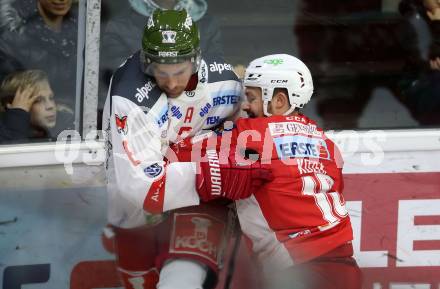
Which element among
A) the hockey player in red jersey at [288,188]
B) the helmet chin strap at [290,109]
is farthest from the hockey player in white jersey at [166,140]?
the helmet chin strap at [290,109]

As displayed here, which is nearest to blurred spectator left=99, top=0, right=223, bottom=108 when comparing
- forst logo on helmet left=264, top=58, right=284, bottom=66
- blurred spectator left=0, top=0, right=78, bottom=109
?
blurred spectator left=0, top=0, right=78, bottom=109

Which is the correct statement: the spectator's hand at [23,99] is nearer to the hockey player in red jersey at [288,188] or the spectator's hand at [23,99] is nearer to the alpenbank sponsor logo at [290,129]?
the hockey player in red jersey at [288,188]

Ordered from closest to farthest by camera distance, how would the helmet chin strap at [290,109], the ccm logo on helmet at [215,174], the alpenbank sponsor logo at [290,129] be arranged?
the ccm logo on helmet at [215,174]
the alpenbank sponsor logo at [290,129]
the helmet chin strap at [290,109]

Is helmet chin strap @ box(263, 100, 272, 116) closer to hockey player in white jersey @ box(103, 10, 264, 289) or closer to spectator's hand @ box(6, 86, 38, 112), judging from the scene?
hockey player in white jersey @ box(103, 10, 264, 289)

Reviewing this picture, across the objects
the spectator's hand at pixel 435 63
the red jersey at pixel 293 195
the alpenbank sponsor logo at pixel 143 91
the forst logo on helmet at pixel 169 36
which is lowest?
the red jersey at pixel 293 195

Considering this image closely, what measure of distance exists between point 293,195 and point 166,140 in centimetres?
53

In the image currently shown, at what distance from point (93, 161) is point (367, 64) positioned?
1.35m

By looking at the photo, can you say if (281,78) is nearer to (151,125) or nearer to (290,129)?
(290,129)

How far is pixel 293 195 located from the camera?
326 cm

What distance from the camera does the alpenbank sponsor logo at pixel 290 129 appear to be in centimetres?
331

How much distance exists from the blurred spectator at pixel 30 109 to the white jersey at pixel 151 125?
503 millimetres

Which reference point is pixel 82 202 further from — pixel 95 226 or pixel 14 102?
pixel 14 102

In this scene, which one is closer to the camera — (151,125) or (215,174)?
(215,174)

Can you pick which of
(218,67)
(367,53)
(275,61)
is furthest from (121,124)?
(367,53)
